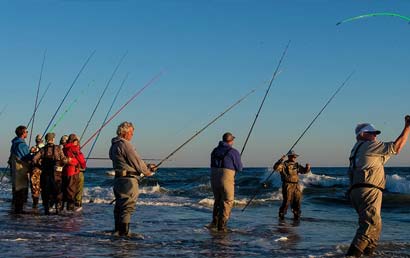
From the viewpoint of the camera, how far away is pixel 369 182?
6.39 metres

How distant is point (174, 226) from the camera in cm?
1043

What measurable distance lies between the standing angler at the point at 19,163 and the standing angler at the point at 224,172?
3.95m

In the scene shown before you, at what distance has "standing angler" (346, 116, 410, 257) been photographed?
6.36 m

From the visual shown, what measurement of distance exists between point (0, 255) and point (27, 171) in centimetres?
496

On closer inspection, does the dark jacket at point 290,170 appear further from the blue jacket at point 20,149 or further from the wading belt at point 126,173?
the blue jacket at point 20,149

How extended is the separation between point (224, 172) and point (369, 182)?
3283mm

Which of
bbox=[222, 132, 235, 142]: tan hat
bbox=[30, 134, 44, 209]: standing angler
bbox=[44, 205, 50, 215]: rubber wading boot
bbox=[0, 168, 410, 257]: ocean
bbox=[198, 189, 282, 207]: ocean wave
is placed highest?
bbox=[222, 132, 235, 142]: tan hat

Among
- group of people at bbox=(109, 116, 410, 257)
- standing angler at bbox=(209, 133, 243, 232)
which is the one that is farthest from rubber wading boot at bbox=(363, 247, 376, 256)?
standing angler at bbox=(209, 133, 243, 232)

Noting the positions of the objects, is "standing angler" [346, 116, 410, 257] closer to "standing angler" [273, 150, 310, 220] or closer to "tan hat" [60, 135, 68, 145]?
"standing angler" [273, 150, 310, 220]

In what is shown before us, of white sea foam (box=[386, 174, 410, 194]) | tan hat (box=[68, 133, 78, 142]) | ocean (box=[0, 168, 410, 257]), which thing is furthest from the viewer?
white sea foam (box=[386, 174, 410, 194])

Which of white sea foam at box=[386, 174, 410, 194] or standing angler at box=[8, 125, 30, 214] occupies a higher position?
standing angler at box=[8, 125, 30, 214]

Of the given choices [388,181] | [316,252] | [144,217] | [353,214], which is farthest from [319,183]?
[316,252]

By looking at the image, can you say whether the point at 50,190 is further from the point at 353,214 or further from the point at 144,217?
the point at 353,214

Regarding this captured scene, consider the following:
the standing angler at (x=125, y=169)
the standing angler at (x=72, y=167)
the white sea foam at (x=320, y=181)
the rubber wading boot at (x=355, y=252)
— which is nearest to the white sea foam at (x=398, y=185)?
the white sea foam at (x=320, y=181)
